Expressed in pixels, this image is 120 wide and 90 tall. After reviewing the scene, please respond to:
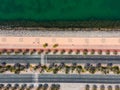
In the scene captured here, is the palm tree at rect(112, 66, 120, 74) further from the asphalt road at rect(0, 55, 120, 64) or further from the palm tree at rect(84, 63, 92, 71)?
the palm tree at rect(84, 63, 92, 71)

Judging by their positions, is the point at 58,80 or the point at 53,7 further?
the point at 53,7

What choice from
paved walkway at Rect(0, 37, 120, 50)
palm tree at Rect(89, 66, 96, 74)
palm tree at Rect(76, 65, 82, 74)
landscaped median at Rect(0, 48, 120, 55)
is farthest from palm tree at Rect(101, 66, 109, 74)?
paved walkway at Rect(0, 37, 120, 50)

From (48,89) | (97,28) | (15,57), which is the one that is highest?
(97,28)

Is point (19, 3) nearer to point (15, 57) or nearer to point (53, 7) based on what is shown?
point (53, 7)

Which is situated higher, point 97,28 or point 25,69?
point 97,28

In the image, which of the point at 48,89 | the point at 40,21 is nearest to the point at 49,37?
the point at 40,21

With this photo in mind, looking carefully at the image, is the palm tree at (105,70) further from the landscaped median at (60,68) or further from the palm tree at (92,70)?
the palm tree at (92,70)
